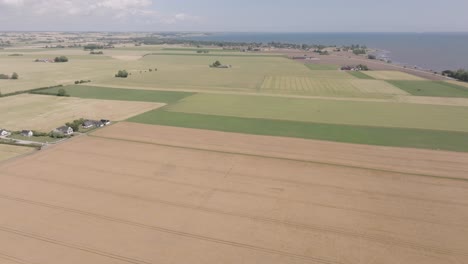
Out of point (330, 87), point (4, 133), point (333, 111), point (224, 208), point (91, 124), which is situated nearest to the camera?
point (224, 208)

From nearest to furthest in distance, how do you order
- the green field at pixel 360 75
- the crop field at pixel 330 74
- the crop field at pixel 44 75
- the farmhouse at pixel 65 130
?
the farmhouse at pixel 65 130
the crop field at pixel 44 75
the green field at pixel 360 75
the crop field at pixel 330 74

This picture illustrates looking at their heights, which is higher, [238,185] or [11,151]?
[11,151]

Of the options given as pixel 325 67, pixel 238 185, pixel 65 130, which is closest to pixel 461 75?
pixel 325 67

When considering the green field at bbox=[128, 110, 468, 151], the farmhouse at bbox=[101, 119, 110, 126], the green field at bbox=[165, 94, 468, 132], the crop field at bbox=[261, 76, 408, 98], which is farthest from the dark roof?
the crop field at bbox=[261, 76, 408, 98]

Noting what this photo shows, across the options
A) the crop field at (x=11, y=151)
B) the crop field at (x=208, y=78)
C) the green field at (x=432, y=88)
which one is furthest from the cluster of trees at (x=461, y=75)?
the crop field at (x=11, y=151)

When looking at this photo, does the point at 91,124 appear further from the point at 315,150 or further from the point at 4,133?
the point at 315,150

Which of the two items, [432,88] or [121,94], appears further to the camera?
[432,88]

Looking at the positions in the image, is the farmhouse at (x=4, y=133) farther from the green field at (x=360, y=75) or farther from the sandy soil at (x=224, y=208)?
the green field at (x=360, y=75)
